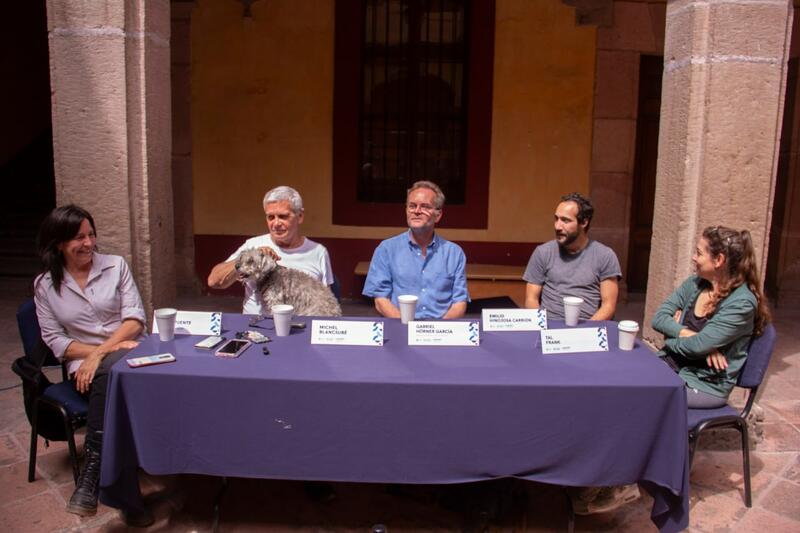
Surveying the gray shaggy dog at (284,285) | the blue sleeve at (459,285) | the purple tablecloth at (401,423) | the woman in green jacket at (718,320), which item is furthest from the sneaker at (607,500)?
the gray shaggy dog at (284,285)

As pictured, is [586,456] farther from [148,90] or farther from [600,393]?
[148,90]

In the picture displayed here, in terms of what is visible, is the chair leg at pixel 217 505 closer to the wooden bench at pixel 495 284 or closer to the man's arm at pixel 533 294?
the man's arm at pixel 533 294

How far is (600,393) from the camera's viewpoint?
2.40m

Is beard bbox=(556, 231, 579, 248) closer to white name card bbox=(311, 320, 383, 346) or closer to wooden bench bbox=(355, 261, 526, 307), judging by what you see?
white name card bbox=(311, 320, 383, 346)

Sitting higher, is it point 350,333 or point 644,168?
point 644,168

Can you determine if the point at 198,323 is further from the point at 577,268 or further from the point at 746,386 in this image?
the point at 746,386

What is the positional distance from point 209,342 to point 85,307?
0.80 metres

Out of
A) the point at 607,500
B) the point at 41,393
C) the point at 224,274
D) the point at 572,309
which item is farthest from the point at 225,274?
the point at 607,500

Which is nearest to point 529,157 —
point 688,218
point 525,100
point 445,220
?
point 525,100

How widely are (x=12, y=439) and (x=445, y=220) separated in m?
4.60

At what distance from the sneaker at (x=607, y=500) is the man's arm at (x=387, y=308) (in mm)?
1249

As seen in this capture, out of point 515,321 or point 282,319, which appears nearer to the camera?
point 282,319

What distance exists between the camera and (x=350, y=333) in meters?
2.80

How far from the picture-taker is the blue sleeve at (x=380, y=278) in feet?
Answer: 11.8
